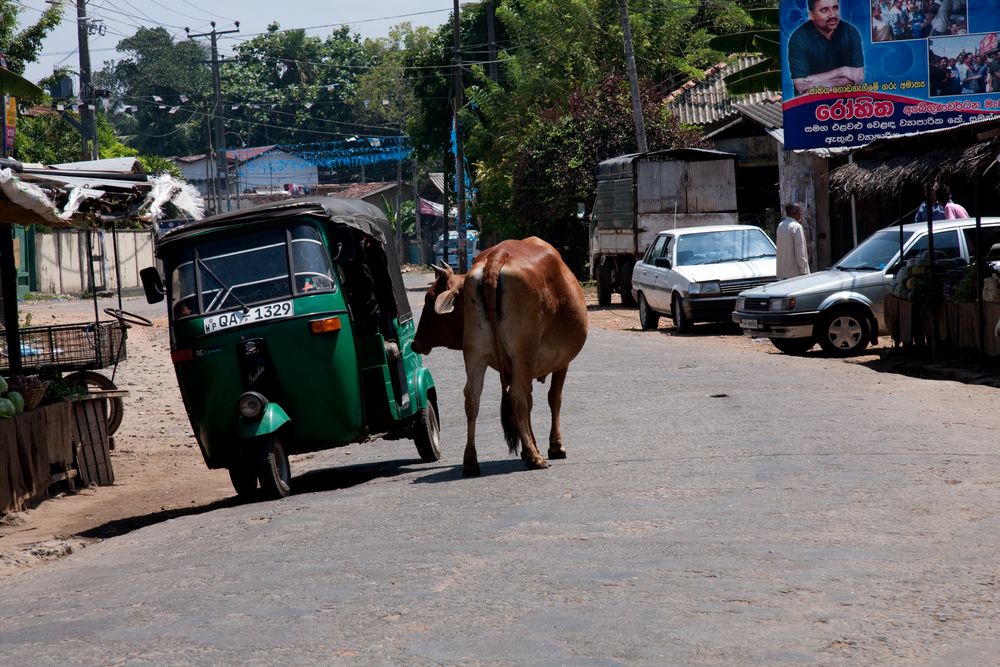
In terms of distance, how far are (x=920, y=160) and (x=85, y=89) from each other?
28561mm

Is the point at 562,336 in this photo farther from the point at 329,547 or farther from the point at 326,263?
the point at 329,547

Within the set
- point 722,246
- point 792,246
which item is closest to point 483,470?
point 792,246

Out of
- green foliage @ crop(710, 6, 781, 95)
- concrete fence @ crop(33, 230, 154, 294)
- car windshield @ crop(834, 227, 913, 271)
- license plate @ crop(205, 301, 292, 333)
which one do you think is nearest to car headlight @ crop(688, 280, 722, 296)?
car windshield @ crop(834, 227, 913, 271)

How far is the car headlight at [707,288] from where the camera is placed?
21.7 meters

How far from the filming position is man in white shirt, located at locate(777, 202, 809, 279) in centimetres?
2012

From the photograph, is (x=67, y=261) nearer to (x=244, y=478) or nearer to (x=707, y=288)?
(x=707, y=288)

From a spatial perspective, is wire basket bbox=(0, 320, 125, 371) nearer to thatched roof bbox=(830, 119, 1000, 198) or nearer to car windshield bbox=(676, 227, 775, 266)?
thatched roof bbox=(830, 119, 1000, 198)

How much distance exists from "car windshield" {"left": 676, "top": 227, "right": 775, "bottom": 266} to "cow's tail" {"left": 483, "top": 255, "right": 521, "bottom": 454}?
1361 cm

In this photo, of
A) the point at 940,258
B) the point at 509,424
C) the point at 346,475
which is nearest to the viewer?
the point at 509,424

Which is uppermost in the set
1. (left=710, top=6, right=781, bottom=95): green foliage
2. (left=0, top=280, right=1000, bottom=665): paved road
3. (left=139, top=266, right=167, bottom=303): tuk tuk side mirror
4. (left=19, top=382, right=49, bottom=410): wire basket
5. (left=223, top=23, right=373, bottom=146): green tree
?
(left=223, top=23, right=373, bottom=146): green tree

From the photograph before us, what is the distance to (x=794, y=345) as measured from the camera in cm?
1834

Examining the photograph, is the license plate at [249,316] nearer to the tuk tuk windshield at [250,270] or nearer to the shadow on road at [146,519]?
the tuk tuk windshield at [250,270]

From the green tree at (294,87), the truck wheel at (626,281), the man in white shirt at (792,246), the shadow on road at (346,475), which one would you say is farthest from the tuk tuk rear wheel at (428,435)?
the green tree at (294,87)

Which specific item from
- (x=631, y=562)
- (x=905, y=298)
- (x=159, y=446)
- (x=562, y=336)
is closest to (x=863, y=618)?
(x=631, y=562)
